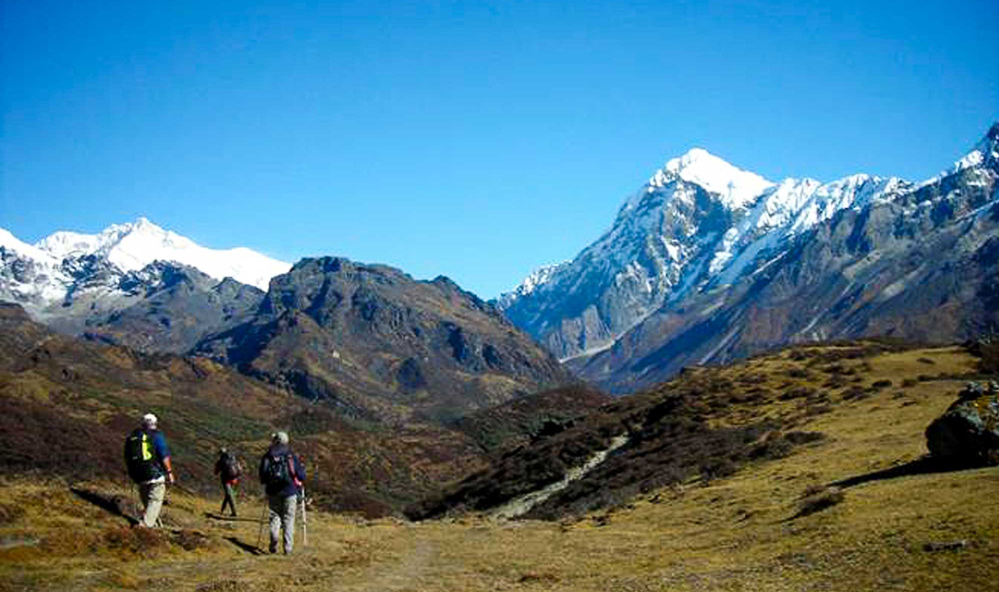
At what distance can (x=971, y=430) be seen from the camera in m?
31.2

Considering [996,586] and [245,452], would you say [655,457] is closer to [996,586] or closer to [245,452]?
[996,586]

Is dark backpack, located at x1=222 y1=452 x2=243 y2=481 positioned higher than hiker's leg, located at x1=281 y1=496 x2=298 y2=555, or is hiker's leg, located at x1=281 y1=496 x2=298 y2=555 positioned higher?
dark backpack, located at x1=222 y1=452 x2=243 y2=481

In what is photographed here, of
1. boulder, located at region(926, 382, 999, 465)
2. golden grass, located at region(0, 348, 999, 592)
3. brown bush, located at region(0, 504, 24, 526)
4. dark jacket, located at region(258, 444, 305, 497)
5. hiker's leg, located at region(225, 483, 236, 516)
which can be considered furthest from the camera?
hiker's leg, located at region(225, 483, 236, 516)

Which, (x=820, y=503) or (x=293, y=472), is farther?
(x=820, y=503)

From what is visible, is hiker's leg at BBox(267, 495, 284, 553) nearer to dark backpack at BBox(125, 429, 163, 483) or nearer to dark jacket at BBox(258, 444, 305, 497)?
dark jacket at BBox(258, 444, 305, 497)

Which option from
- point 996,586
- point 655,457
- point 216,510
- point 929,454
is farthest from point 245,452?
point 996,586

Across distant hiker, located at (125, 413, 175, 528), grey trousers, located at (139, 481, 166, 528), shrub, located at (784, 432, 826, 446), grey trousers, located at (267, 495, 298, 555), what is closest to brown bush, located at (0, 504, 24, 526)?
distant hiker, located at (125, 413, 175, 528)

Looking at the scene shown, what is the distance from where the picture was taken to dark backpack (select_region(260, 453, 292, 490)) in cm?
2652

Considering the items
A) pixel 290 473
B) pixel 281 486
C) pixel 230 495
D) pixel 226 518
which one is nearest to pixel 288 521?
pixel 281 486

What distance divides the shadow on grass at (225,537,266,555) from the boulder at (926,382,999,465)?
23.8 m

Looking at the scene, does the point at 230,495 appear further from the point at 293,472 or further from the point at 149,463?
the point at 149,463

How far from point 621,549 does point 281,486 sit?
11.2 metres

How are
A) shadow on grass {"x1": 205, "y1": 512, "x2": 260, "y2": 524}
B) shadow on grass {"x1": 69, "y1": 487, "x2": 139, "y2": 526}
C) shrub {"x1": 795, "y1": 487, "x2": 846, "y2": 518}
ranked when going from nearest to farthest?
shadow on grass {"x1": 69, "y1": 487, "x2": 139, "y2": 526}
shrub {"x1": 795, "y1": 487, "x2": 846, "y2": 518}
shadow on grass {"x1": 205, "y1": 512, "x2": 260, "y2": 524}

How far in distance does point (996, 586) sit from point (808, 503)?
43.2ft
